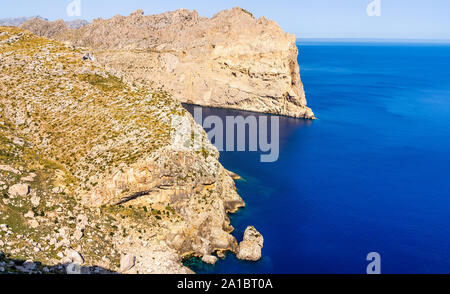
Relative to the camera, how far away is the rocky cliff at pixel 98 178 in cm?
4853

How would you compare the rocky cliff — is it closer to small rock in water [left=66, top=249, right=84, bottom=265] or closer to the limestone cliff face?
small rock in water [left=66, top=249, right=84, bottom=265]

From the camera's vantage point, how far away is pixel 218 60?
6393 inches

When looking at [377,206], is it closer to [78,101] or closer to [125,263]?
[125,263]

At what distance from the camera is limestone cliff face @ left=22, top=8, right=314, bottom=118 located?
15338cm

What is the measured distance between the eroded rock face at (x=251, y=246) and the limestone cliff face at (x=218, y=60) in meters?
96.1

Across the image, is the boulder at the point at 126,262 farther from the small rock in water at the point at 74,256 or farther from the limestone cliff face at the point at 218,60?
the limestone cliff face at the point at 218,60

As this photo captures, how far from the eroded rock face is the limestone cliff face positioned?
9612cm

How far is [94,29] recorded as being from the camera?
186 meters

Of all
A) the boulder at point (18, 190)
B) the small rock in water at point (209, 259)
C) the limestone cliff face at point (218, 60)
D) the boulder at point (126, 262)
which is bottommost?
the small rock in water at point (209, 259)

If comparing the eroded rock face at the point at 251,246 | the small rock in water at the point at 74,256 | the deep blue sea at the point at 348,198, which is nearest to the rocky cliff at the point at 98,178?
the small rock in water at the point at 74,256

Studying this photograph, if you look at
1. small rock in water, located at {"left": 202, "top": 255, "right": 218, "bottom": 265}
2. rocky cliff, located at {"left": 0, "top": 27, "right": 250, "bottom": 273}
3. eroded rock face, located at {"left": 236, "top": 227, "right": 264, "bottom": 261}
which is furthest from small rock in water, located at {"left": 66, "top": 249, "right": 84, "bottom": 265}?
eroded rock face, located at {"left": 236, "top": 227, "right": 264, "bottom": 261}

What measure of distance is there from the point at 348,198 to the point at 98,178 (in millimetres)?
53730

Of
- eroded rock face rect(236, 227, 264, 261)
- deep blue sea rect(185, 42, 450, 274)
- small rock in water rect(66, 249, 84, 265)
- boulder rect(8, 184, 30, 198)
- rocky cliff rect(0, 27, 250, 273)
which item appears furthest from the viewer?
deep blue sea rect(185, 42, 450, 274)

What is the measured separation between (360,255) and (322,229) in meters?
8.92
